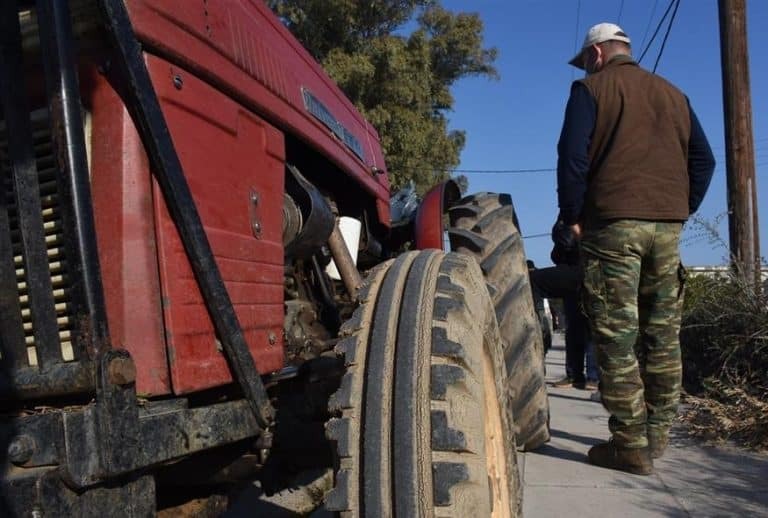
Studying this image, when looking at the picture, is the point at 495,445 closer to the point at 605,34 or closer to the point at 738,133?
the point at 605,34

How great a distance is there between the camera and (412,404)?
5.76 ft

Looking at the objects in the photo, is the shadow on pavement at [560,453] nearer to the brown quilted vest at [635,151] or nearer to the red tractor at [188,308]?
the brown quilted vest at [635,151]

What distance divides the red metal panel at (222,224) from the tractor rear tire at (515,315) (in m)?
1.52

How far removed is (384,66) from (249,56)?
1659cm

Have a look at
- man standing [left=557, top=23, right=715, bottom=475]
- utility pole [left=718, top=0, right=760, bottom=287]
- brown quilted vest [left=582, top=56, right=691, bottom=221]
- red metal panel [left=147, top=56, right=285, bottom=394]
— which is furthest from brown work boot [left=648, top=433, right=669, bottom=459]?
utility pole [left=718, top=0, right=760, bottom=287]

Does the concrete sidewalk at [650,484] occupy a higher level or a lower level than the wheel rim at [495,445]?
lower

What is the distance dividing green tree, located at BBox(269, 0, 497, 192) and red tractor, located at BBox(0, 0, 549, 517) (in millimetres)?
15347

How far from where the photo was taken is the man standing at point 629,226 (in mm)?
3531

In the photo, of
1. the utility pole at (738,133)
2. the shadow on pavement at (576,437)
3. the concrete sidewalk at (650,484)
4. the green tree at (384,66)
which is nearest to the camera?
the concrete sidewalk at (650,484)

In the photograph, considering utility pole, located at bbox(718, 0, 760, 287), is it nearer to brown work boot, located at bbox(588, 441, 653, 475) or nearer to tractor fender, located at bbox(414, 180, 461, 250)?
brown work boot, located at bbox(588, 441, 653, 475)

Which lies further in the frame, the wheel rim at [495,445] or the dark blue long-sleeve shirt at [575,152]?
the dark blue long-sleeve shirt at [575,152]

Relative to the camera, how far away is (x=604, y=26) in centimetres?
388

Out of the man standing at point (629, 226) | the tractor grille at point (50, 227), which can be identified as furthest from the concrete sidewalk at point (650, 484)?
the tractor grille at point (50, 227)

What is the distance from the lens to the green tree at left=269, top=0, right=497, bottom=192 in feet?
58.9
